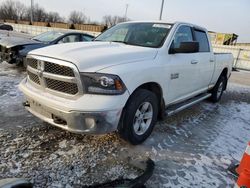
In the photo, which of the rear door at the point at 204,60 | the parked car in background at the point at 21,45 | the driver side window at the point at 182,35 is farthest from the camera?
the parked car in background at the point at 21,45

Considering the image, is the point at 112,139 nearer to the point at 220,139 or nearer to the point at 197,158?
the point at 197,158

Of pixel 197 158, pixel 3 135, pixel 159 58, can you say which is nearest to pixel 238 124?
pixel 197 158

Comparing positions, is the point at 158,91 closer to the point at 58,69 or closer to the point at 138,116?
the point at 138,116

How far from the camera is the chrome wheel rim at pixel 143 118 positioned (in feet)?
11.5

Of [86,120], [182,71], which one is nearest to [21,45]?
[182,71]

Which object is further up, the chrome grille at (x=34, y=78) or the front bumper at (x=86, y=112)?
the chrome grille at (x=34, y=78)

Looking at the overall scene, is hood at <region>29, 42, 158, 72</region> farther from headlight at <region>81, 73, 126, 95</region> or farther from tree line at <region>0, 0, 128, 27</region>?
tree line at <region>0, 0, 128, 27</region>

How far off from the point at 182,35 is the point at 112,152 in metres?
2.50

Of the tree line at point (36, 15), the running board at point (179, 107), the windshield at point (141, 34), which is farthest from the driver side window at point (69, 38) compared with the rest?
the tree line at point (36, 15)

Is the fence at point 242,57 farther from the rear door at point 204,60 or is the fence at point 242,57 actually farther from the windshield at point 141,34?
the windshield at point 141,34

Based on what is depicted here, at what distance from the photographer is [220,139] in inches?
171

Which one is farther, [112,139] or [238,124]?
[238,124]

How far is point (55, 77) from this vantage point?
120 inches

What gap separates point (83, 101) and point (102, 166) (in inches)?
35.7
